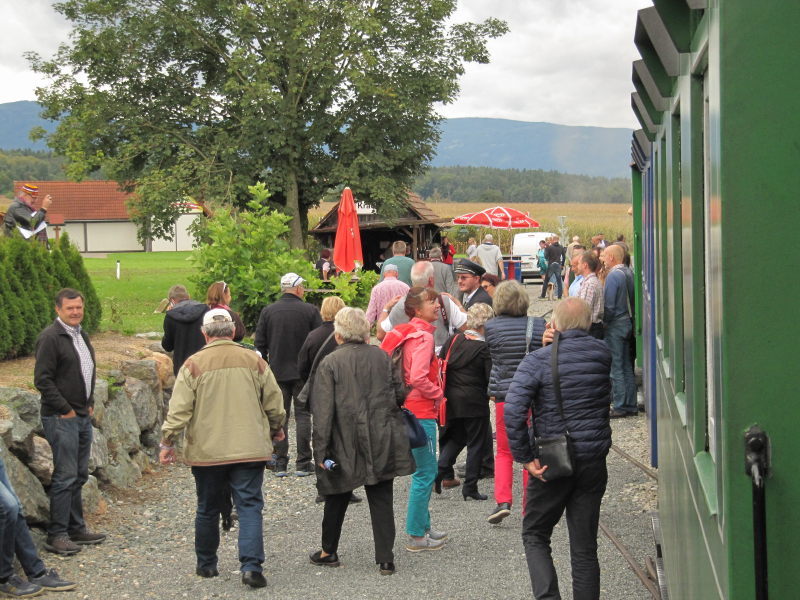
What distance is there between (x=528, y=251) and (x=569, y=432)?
36.8 meters

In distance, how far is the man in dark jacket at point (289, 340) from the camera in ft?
33.2

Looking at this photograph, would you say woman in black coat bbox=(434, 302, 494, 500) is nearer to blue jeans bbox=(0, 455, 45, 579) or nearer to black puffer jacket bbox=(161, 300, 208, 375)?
black puffer jacket bbox=(161, 300, 208, 375)

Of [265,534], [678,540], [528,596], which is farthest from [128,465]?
[678,540]

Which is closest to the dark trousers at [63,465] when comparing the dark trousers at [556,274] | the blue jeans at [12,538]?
the blue jeans at [12,538]

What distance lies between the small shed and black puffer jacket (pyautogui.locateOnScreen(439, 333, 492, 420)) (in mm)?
31140

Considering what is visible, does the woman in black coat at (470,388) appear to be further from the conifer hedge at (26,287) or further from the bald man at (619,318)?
the conifer hedge at (26,287)

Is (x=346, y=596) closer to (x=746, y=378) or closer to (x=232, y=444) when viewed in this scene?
(x=232, y=444)

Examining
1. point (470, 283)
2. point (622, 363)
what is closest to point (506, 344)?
point (470, 283)

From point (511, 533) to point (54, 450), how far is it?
3.36 m

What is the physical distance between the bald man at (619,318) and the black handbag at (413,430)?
16.8ft

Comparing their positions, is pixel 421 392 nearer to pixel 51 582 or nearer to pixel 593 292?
pixel 51 582

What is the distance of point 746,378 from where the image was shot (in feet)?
5.89

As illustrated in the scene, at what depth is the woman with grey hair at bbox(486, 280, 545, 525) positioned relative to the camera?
7.68 meters

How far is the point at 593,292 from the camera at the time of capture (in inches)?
456
